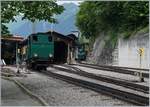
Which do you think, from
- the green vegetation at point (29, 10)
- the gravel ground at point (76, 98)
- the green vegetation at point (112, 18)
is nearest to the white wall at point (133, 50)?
the green vegetation at point (112, 18)

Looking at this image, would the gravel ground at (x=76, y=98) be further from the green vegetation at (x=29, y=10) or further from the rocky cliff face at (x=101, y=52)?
the rocky cliff face at (x=101, y=52)

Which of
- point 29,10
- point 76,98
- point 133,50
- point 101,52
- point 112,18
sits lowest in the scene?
point 76,98

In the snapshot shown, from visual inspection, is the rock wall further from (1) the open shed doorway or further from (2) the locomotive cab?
(2) the locomotive cab

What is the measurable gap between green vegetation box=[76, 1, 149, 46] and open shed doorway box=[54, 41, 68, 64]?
18.9 feet

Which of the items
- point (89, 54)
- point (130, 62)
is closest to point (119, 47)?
point (130, 62)

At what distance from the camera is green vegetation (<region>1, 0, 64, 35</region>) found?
68.6 feet

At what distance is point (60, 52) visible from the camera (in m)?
52.1

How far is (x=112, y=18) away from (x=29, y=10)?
3915 cm

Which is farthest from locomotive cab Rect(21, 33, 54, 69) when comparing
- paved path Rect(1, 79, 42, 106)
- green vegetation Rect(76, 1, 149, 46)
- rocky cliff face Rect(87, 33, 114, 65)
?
paved path Rect(1, 79, 42, 106)

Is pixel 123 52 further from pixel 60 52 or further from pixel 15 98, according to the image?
pixel 15 98

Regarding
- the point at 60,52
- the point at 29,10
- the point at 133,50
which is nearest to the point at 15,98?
the point at 29,10

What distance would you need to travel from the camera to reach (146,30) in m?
46.8

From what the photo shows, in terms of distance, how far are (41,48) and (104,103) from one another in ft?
85.6

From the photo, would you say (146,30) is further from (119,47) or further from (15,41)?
(15,41)
